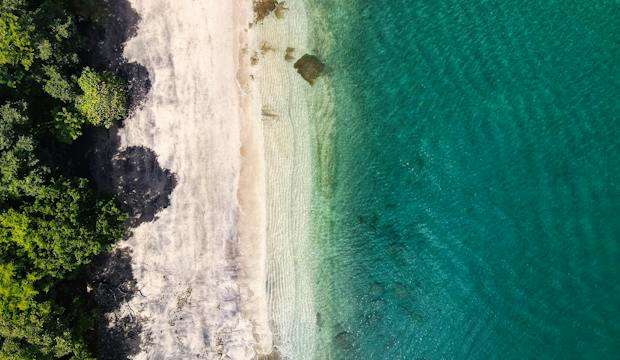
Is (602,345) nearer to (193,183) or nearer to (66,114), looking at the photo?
(193,183)

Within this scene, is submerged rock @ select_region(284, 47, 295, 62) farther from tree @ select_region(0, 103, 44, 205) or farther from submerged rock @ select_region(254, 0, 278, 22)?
tree @ select_region(0, 103, 44, 205)

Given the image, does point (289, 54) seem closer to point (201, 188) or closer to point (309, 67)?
point (309, 67)

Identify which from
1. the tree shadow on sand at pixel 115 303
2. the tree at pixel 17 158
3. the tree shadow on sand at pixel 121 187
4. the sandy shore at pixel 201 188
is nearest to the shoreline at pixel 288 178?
the sandy shore at pixel 201 188

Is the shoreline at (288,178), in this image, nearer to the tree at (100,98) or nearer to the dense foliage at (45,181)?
the tree at (100,98)

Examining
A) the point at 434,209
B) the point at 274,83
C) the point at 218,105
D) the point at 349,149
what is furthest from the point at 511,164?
the point at 218,105

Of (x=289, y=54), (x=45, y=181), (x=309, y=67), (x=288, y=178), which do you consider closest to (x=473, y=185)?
(x=288, y=178)

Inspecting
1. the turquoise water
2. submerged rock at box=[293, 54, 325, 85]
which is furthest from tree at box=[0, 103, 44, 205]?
the turquoise water
